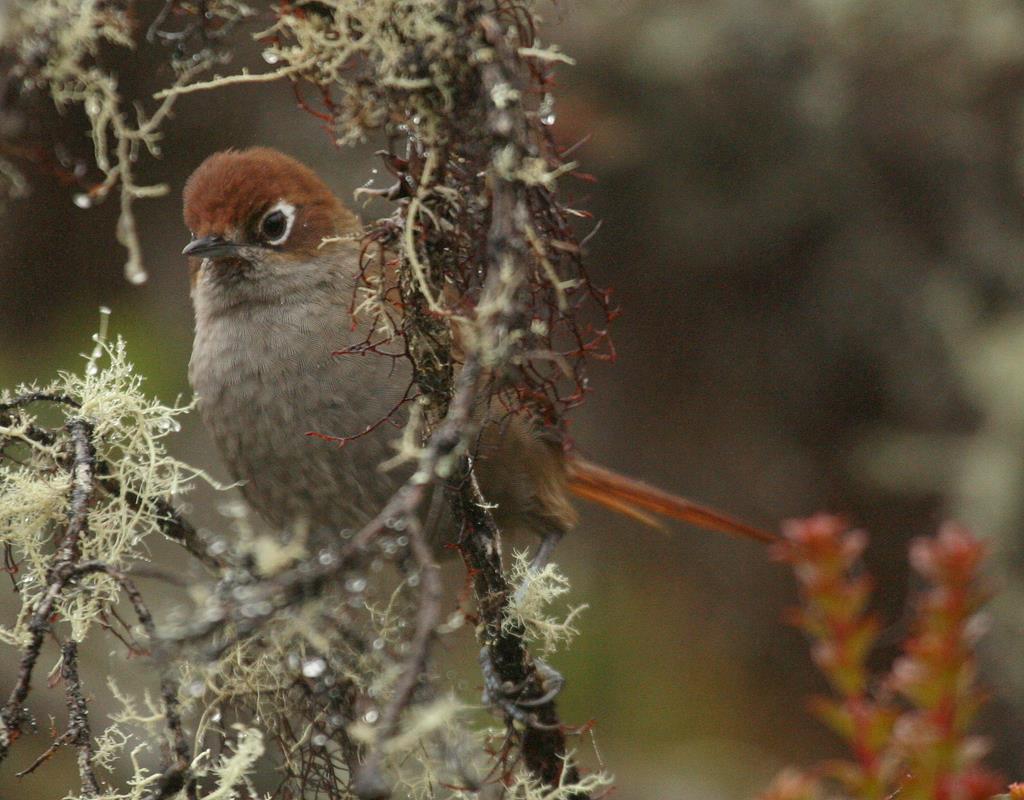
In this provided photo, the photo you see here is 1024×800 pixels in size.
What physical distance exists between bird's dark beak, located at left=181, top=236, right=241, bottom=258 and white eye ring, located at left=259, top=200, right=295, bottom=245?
0.33ft

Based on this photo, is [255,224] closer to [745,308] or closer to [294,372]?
[294,372]

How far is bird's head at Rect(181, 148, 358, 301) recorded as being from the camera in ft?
10.4

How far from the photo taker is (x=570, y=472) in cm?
379

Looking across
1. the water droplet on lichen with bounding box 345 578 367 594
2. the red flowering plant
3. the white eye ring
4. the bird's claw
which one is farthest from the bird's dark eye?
the red flowering plant

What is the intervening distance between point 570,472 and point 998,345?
154 centimetres

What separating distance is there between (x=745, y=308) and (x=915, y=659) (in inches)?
159

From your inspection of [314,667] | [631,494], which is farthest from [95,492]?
[631,494]

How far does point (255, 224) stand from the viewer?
10.7 feet

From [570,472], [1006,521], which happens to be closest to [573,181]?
[570,472]

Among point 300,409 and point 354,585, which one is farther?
point 300,409

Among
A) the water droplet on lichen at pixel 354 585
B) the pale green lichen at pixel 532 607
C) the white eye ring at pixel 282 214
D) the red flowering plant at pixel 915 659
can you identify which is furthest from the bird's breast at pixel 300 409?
the red flowering plant at pixel 915 659

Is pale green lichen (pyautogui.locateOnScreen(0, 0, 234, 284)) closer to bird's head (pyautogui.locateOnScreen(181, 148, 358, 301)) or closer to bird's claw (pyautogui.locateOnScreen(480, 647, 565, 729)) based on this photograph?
bird's claw (pyautogui.locateOnScreen(480, 647, 565, 729))

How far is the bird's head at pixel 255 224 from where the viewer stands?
316 centimetres

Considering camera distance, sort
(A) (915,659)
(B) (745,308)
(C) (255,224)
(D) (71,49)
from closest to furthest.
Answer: (A) (915,659) < (D) (71,49) < (C) (255,224) < (B) (745,308)
